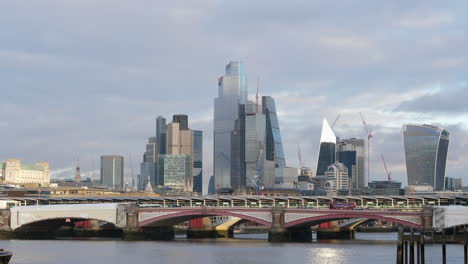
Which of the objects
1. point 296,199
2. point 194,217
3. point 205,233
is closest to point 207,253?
point 194,217

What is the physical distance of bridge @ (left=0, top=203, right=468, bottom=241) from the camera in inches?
4567

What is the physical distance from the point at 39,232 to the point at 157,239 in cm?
2222

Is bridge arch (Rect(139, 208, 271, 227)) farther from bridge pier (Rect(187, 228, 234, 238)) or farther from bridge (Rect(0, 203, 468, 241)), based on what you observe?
bridge pier (Rect(187, 228, 234, 238))

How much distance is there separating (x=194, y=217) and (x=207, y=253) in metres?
35.7

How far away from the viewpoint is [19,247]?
373ft

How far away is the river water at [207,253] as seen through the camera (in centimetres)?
9169

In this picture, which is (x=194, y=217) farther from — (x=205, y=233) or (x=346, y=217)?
(x=346, y=217)

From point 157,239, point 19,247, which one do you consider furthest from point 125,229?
point 19,247

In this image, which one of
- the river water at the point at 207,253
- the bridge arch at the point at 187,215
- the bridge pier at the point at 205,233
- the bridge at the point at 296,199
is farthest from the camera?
the bridge pier at the point at 205,233

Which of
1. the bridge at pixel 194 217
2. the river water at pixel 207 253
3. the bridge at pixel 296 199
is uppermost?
the bridge at pixel 296 199

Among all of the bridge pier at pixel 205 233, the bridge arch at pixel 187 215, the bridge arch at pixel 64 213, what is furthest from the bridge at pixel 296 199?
the bridge arch at pixel 187 215

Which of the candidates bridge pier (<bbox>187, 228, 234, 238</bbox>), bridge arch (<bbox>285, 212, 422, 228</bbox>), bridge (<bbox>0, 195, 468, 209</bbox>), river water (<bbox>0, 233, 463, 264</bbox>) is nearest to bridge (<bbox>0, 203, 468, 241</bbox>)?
bridge arch (<bbox>285, 212, 422, 228</bbox>)

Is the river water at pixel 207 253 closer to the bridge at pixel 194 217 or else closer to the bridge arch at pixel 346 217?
the bridge arch at pixel 346 217

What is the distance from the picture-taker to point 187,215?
13188cm
